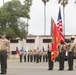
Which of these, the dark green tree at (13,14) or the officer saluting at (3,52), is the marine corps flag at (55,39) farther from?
the dark green tree at (13,14)

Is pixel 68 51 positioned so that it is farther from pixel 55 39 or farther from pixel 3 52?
pixel 3 52

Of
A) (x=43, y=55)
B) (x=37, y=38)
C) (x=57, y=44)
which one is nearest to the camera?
(x=57, y=44)

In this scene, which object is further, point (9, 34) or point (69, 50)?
point (9, 34)

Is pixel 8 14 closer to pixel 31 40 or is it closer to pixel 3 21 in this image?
pixel 3 21

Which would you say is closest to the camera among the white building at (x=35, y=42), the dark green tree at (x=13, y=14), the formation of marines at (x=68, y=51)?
the formation of marines at (x=68, y=51)

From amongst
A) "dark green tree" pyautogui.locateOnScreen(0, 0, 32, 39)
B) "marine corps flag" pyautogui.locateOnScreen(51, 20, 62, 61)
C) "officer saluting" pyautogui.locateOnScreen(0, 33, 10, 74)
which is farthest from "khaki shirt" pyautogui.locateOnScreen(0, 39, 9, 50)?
"dark green tree" pyautogui.locateOnScreen(0, 0, 32, 39)

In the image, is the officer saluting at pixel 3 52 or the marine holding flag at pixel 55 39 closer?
the officer saluting at pixel 3 52

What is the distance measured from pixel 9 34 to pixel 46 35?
15.2 m

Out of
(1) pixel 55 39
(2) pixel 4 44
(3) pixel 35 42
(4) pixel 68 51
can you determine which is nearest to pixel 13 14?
(3) pixel 35 42

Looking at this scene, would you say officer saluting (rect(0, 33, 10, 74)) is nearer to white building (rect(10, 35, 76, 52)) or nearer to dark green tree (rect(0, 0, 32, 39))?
dark green tree (rect(0, 0, 32, 39))

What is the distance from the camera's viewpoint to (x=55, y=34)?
20422 mm

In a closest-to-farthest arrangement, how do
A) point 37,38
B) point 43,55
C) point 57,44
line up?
point 57,44 < point 43,55 < point 37,38

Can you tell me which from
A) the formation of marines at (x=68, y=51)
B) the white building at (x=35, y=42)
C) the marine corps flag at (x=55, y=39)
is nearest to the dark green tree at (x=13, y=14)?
the white building at (x=35, y=42)

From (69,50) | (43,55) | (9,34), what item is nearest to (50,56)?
(69,50)
